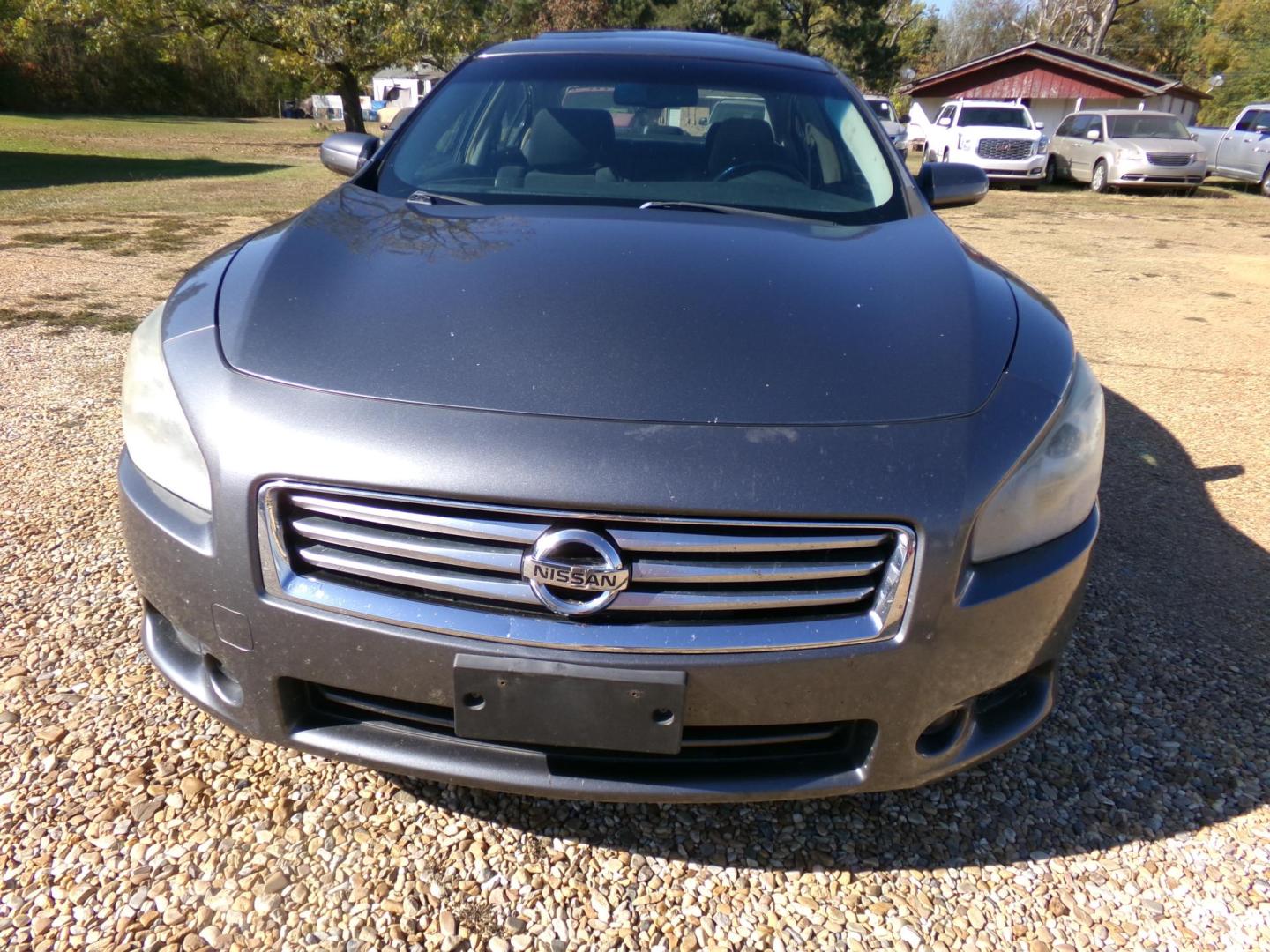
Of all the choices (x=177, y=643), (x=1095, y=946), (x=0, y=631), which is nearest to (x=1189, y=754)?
(x=1095, y=946)

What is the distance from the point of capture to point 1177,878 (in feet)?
6.25

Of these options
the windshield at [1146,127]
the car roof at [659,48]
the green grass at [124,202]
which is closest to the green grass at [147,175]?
the green grass at [124,202]

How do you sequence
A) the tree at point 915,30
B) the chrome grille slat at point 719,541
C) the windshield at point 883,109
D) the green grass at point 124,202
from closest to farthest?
the chrome grille slat at point 719,541 → the green grass at point 124,202 → the windshield at point 883,109 → the tree at point 915,30

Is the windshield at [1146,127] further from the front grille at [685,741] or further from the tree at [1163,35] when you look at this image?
the tree at [1163,35]

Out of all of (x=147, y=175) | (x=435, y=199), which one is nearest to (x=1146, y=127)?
(x=147, y=175)

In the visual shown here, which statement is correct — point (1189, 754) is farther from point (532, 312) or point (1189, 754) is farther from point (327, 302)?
point (327, 302)

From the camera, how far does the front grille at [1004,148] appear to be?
17.9 metres

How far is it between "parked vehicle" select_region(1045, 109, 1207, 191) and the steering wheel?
17.2m

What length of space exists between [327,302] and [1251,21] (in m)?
42.7

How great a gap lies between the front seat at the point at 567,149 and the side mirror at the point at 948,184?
1.09 meters

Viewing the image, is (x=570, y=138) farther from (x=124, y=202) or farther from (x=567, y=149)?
(x=124, y=202)

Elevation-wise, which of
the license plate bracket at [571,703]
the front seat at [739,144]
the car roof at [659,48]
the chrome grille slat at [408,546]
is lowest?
the license plate bracket at [571,703]

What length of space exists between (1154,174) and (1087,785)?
59.3 feet

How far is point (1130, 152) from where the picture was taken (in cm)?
1711
